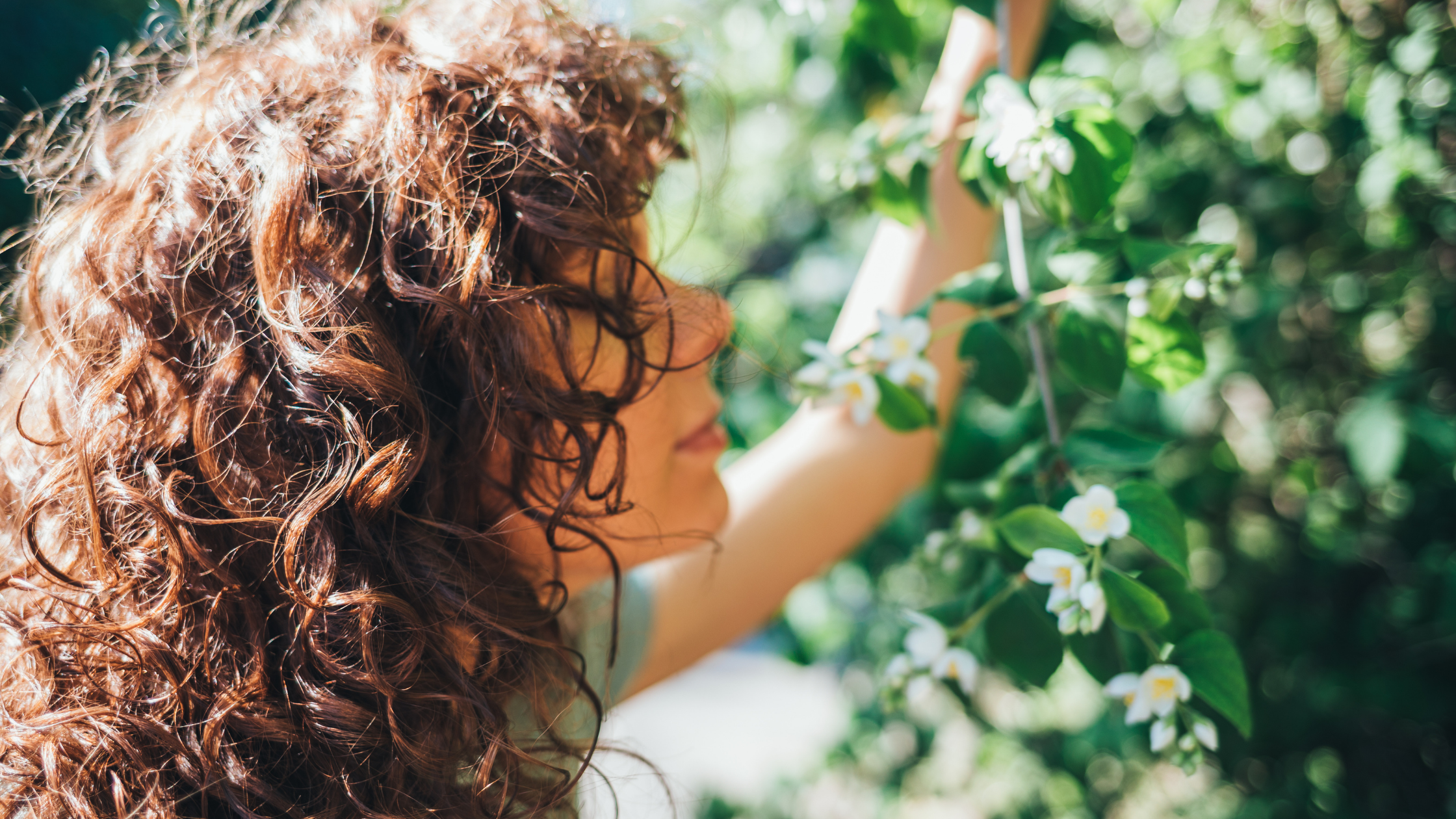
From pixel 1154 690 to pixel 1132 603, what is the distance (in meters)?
0.09

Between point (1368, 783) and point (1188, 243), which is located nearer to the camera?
point (1188, 243)

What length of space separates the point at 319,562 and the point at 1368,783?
4.71 ft

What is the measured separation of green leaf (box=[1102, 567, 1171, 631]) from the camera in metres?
0.65

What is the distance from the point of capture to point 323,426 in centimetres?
68

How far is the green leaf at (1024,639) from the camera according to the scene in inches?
28.9

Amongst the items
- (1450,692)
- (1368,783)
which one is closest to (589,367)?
(1450,692)

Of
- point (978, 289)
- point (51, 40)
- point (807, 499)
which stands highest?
point (51, 40)

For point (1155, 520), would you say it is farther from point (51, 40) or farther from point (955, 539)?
point (51, 40)

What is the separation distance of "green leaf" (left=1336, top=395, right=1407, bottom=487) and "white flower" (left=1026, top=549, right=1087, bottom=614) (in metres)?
0.58

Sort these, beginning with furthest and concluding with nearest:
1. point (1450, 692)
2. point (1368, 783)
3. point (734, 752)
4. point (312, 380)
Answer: point (734, 752)
point (1368, 783)
point (1450, 692)
point (312, 380)

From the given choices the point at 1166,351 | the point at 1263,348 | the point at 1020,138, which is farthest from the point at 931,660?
the point at 1263,348

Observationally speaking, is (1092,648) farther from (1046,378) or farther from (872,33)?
(872,33)

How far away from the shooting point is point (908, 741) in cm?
179

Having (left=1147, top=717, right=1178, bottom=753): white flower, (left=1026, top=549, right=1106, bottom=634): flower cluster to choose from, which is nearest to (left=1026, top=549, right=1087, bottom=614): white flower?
(left=1026, top=549, right=1106, bottom=634): flower cluster
